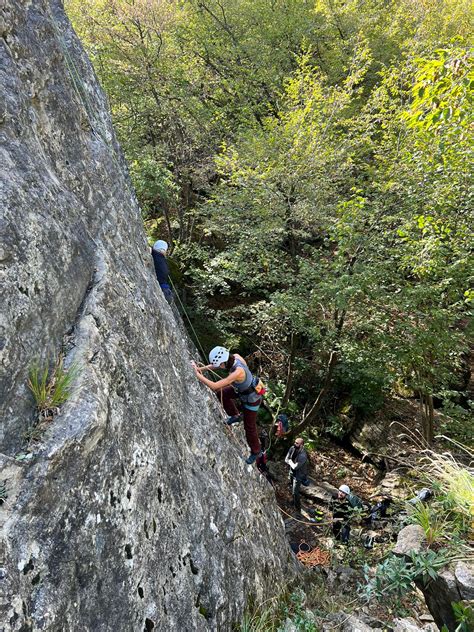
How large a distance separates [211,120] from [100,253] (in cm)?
1143

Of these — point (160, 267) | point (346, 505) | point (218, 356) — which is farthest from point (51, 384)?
point (346, 505)

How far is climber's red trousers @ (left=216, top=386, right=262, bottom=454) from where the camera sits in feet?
19.1

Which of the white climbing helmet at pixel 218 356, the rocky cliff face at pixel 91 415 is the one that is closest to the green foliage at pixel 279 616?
the rocky cliff face at pixel 91 415

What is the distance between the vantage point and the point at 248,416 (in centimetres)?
584

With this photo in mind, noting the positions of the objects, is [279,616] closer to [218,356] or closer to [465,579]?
[465,579]

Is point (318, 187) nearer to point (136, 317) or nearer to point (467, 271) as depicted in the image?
point (467, 271)

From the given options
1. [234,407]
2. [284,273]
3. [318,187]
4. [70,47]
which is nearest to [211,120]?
[318,187]

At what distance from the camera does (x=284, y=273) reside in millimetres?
10523

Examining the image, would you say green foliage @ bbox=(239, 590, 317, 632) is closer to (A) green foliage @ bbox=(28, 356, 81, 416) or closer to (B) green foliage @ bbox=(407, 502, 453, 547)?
(B) green foliage @ bbox=(407, 502, 453, 547)

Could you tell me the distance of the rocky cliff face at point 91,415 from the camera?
231cm

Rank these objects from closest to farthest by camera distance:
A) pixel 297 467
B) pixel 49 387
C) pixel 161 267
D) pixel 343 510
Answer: pixel 49 387
pixel 161 267
pixel 343 510
pixel 297 467

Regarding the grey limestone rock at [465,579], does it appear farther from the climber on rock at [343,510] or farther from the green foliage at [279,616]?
the climber on rock at [343,510]

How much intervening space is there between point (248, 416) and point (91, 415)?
11.5 ft

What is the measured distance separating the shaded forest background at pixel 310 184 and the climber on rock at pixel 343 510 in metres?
2.91
